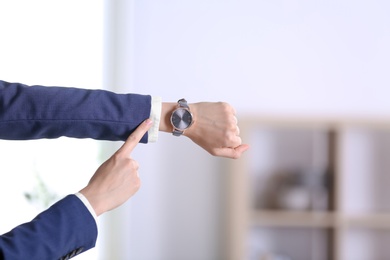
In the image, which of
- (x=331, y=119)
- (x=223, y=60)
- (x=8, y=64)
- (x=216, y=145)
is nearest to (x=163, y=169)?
(x=223, y=60)

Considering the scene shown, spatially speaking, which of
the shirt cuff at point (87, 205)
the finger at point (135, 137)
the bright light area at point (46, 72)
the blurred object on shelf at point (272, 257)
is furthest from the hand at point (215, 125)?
the blurred object on shelf at point (272, 257)

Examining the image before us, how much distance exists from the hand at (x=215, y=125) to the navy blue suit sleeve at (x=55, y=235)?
347mm

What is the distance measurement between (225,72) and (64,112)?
3322 millimetres

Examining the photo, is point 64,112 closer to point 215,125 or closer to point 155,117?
point 155,117

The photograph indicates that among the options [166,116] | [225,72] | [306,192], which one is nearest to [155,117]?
[166,116]

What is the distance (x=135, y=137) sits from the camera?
150cm

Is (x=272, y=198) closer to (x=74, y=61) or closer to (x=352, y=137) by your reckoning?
(x=352, y=137)

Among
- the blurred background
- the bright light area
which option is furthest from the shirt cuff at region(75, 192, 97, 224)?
the blurred background

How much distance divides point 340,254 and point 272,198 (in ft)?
1.69

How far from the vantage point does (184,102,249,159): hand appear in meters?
1.59

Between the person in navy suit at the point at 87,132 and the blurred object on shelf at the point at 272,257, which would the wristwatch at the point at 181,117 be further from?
the blurred object on shelf at the point at 272,257

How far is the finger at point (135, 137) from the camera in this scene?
1.47m

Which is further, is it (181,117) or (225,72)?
(225,72)

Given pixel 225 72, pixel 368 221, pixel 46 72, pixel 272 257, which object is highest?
pixel 225 72
